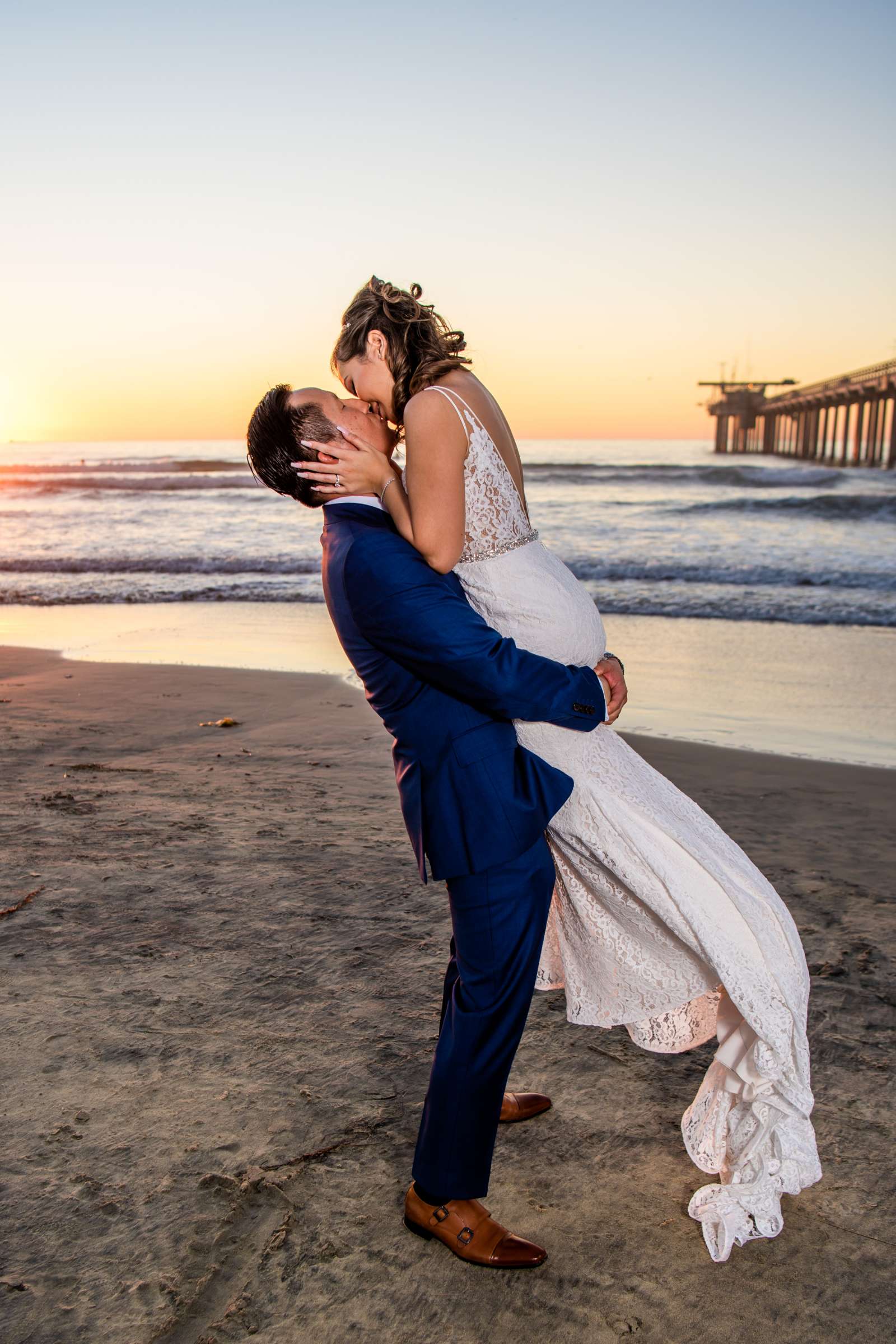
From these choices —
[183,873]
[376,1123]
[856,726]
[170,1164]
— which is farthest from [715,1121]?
[856,726]

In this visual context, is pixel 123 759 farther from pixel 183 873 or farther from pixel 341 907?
pixel 341 907

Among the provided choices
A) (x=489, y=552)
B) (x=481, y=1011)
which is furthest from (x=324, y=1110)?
(x=489, y=552)

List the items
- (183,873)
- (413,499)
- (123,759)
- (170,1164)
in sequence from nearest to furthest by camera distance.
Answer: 1. (413,499)
2. (170,1164)
3. (183,873)
4. (123,759)

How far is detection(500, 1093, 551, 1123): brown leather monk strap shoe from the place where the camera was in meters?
2.64

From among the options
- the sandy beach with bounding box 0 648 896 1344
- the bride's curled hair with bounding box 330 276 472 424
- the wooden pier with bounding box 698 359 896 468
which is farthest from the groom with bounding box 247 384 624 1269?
the wooden pier with bounding box 698 359 896 468

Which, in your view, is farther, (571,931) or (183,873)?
(183,873)

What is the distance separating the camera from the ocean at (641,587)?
25.9 feet

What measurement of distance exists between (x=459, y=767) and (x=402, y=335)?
34.2 inches

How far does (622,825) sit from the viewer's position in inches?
84.7

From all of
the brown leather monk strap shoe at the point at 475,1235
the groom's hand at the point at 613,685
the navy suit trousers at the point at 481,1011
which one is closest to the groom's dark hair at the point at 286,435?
the groom's hand at the point at 613,685

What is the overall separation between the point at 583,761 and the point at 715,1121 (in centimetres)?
85

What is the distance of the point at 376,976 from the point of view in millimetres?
3330

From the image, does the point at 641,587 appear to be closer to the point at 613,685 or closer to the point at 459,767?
the point at 613,685

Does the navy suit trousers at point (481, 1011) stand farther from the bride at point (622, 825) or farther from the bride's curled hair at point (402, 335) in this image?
the bride's curled hair at point (402, 335)
